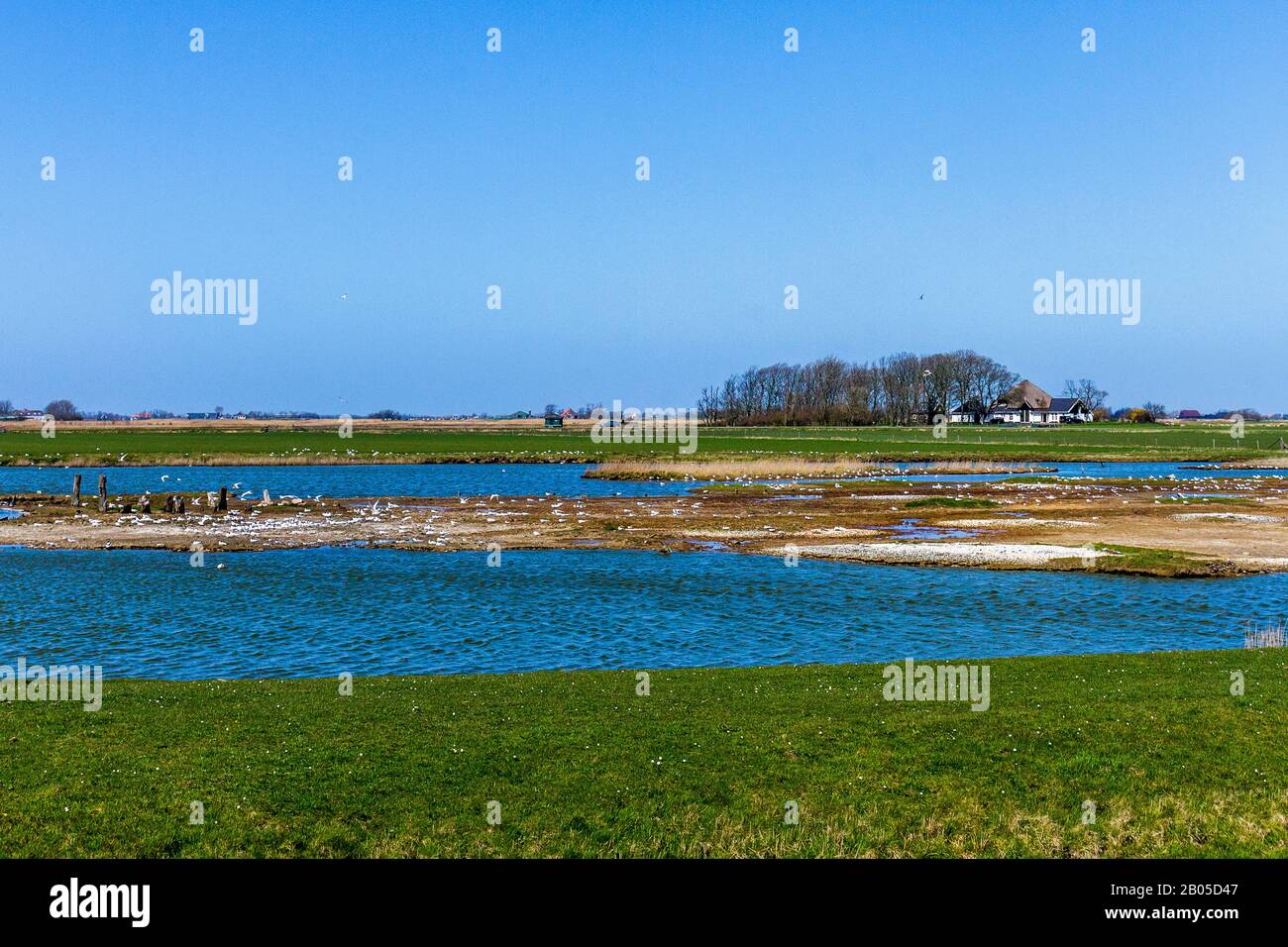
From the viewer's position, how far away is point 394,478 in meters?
96.9

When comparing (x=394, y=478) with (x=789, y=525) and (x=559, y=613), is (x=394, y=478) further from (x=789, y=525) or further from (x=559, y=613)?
(x=559, y=613)

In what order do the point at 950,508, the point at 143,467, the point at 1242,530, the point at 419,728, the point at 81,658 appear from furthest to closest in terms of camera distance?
the point at 143,467 < the point at 950,508 < the point at 1242,530 < the point at 81,658 < the point at 419,728

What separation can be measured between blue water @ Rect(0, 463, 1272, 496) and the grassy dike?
2388 inches

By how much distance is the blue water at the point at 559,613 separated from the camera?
25859 mm

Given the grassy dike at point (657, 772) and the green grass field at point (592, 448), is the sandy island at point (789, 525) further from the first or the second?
the green grass field at point (592, 448)

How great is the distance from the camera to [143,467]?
10638 centimetres

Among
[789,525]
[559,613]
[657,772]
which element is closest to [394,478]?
[789,525]

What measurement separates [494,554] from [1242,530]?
3692 centimetres

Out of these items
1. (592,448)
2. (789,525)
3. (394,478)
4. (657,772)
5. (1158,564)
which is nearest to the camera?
(657,772)

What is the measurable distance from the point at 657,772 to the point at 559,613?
18.5 metres

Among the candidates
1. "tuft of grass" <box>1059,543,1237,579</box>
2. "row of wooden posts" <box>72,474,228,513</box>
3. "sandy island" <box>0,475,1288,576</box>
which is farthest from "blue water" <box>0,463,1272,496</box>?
"tuft of grass" <box>1059,543,1237,579</box>

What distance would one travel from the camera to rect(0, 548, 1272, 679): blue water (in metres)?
25.9

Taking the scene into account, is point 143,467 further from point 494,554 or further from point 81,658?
point 81,658
